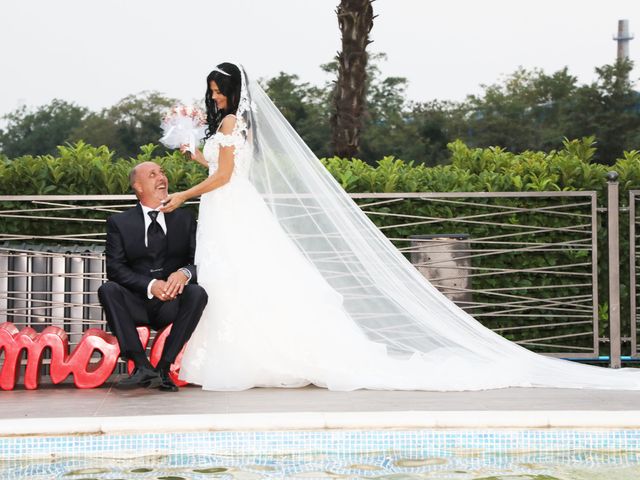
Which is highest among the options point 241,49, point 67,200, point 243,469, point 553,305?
point 241,49

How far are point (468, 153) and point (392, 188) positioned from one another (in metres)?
2.58

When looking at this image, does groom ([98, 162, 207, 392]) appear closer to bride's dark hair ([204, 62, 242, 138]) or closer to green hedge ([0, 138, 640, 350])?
bride's dark hair ([204, 62, 242, 138])

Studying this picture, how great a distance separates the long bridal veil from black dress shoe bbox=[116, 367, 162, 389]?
135 cm

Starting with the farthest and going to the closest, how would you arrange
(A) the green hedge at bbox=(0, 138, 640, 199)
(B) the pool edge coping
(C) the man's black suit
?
1. (A) the green hedge at bbox=(0, 138, 640, 199)
2. (C) the man's black suit
3. (B) the pool edge coping

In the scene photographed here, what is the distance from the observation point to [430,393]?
7.14 meters

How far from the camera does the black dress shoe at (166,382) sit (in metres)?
7.29

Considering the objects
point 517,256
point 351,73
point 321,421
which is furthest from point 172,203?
point 351,73

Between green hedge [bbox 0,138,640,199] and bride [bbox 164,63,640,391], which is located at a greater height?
green hedge [bbox 0,138,640,199]

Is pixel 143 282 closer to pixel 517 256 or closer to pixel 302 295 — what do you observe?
pixel 302 295

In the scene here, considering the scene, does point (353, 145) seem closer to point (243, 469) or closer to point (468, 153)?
point (468, 153)

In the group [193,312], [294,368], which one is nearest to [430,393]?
[294,368]

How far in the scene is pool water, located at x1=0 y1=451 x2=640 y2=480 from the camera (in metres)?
5.37

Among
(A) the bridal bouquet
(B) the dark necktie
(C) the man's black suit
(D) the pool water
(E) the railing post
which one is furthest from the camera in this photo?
(E) the railing post

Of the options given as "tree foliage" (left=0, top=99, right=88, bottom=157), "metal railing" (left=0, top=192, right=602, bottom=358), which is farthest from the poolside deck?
"tree foliage" (left=0, top=99, right=88, bottom=157)
